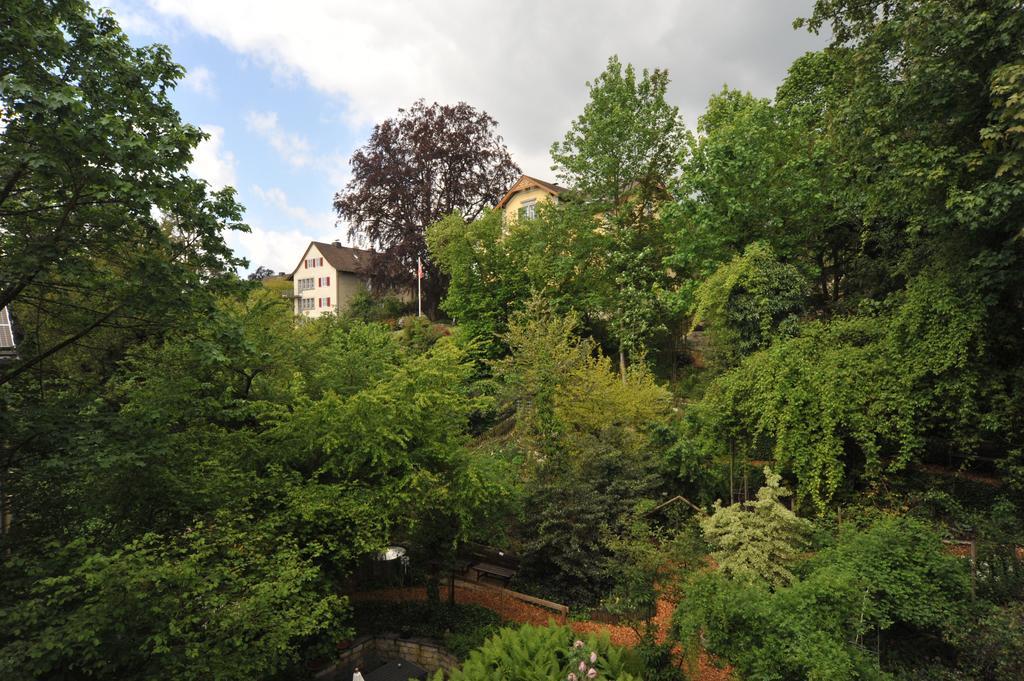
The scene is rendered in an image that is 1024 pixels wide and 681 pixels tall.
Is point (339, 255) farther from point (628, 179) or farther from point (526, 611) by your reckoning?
point (526, 611)

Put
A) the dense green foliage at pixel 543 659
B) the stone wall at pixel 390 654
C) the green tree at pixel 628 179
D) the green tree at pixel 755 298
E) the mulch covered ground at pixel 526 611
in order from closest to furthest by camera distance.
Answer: the dense green foliage at pixel 543 659 → the mulch covered ground at pixel 526 611 → the stone wall at pixel 390 654 → the green tree at pixel 755 298 → the green tree at pixel 628 179

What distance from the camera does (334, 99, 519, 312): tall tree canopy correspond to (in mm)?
37531

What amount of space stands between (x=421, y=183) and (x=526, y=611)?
31.1 meters

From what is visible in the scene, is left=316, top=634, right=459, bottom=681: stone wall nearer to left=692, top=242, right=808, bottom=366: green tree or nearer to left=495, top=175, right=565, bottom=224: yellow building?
left=692, top=242, right=808, bottom=366: green tree

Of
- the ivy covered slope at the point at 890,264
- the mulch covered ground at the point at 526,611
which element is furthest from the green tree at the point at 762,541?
the ivy covered slope at the point at 890,264

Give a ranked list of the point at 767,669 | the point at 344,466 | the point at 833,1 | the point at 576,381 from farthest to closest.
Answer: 1. the point at 576,381
2. the point at 833,1
3. the point at 344,466
4. the point at 767,669

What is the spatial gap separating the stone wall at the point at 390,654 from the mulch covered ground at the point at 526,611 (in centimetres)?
189

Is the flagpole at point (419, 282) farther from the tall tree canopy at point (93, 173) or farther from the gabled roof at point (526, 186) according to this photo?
the tall tree canopy at point (93, 173)

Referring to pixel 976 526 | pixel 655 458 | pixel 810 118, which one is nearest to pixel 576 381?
pixel 655 458

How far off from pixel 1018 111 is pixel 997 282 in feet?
12.0

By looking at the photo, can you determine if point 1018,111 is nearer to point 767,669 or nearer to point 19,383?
point 767,669

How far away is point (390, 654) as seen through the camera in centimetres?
1199

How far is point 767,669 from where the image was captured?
7.40 m

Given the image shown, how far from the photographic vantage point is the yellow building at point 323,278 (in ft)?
184
